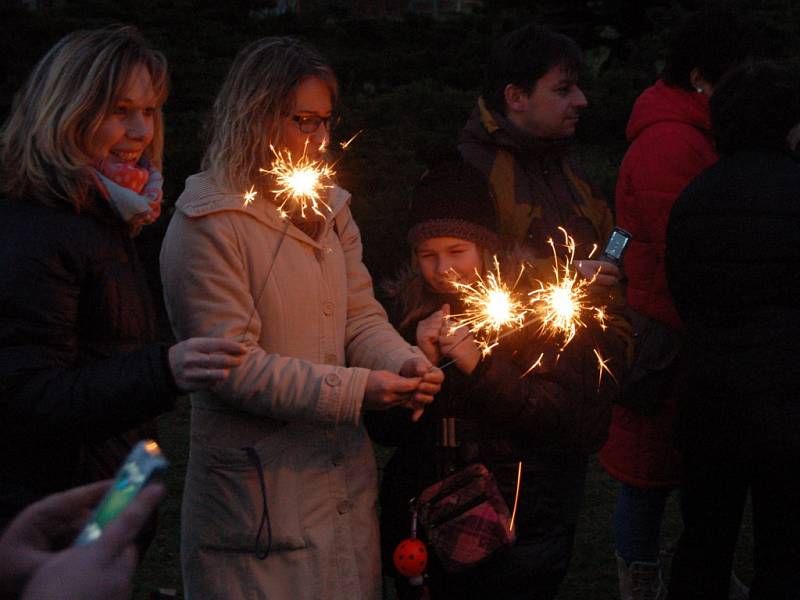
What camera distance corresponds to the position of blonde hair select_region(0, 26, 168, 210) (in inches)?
111

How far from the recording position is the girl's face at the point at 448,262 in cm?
353

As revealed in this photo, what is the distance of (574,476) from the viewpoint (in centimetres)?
393

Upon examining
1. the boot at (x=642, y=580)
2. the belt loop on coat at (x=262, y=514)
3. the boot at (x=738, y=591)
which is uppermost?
the belt loop on coat at (x=262, y=514)

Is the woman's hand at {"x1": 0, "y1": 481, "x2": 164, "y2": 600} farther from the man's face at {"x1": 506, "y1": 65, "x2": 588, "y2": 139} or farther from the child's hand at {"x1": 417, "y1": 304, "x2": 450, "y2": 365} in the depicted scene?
the man's face at {"x1": 506, "y1": 65, "x2": 588, "y2": 139}

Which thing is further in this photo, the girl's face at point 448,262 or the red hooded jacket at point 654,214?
the red hooded jacket at point 654,214

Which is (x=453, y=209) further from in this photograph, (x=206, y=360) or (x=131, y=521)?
(x=131, y=521)

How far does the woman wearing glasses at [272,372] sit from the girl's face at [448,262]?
1.06 feet

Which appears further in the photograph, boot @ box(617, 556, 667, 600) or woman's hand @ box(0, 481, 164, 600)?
boot @ box(617, 556, 667, 600)

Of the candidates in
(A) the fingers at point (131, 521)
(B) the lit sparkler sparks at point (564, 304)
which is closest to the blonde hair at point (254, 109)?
(B) the lit sparkler sparks at point (564, 304)

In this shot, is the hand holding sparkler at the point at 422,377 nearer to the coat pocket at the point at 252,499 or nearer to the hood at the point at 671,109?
the coat pocket at the point at 252,499

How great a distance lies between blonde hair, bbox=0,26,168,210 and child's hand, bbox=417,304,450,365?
106 centimetres

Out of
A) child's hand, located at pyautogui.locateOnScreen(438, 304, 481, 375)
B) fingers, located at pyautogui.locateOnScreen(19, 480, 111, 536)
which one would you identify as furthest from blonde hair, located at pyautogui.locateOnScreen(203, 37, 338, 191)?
fingers, located at pyautogui.locateOnScreen(19, 480, 111, 536)

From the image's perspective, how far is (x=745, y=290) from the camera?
3807 mm

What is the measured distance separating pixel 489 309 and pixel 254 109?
89 cm
